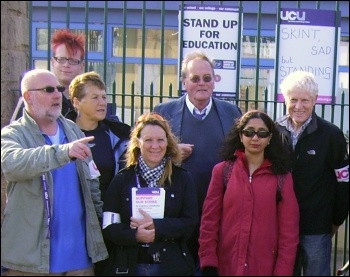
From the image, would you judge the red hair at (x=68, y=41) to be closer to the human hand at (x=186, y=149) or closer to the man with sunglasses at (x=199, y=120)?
the man with sunglasses at (x=199, y=120)

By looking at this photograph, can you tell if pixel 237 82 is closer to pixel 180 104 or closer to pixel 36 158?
pixel 180 104

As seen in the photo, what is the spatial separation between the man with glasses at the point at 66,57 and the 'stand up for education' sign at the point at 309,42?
193 centimetres

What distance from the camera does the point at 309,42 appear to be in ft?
18.7

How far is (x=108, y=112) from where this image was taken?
4777mm

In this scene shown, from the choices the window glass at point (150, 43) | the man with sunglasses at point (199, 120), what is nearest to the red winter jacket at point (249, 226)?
the man with sunglasses at point (199, 120)

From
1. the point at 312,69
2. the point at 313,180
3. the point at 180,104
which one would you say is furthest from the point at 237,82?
the point at 313,180

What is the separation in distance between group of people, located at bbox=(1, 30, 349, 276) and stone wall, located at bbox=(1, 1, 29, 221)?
0.71 m

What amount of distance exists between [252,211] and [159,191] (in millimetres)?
610

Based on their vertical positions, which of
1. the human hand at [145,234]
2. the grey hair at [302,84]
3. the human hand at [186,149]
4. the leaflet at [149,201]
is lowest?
the human hand at [145,234]

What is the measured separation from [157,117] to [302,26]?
2.27 m

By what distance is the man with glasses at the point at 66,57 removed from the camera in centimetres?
495

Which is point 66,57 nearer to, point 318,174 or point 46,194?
point 46,194

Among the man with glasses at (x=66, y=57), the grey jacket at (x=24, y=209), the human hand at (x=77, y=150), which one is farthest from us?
the man with glasses at (x=66, y=57)

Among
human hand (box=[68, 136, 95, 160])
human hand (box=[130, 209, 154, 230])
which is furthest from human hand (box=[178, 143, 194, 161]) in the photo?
human hand (box=[68, 136, 95, 160])
